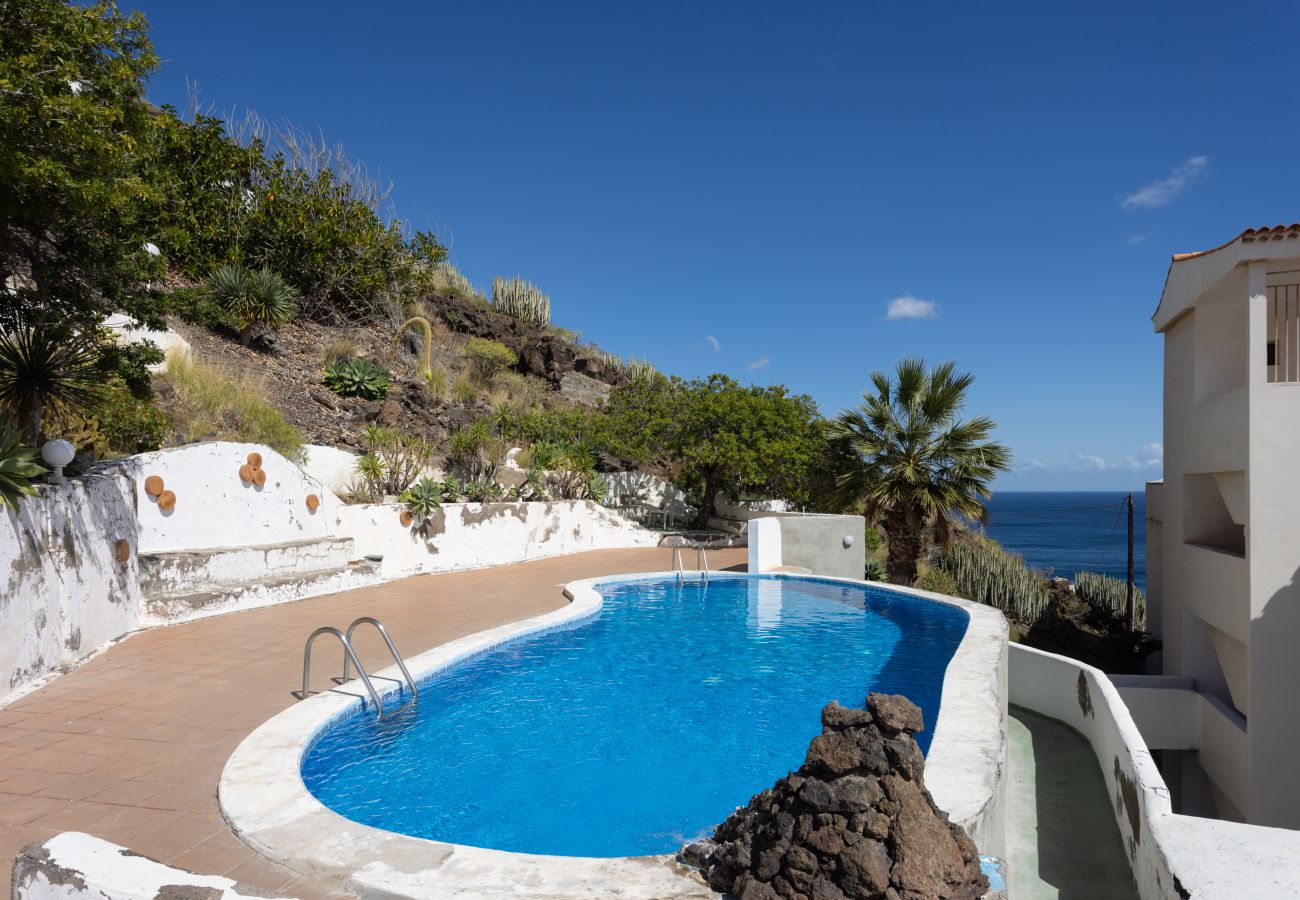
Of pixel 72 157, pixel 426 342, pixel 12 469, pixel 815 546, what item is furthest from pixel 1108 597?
pixel 72 157

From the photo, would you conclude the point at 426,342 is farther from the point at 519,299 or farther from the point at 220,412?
the point at 519,299

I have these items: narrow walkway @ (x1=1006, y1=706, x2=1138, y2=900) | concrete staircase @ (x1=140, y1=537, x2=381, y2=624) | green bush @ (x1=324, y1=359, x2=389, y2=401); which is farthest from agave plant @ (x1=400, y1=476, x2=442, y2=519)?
narrow walkway @ (x1=1006, y1=706, x2=1138, y2=900)

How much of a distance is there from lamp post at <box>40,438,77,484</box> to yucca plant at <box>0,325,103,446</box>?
0.57 metres

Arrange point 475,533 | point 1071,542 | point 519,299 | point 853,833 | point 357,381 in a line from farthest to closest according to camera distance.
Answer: point 1071,542 → point 519,299 → point 357,381 → point 475,533 → point 853,833

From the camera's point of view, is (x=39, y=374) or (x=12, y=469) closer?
(x=12, y=469)

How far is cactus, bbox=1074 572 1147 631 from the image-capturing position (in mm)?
19125

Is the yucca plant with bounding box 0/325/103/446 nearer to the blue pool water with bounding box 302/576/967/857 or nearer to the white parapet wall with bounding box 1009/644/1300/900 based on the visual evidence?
the blue pool water with bounding box 302/576/967/857

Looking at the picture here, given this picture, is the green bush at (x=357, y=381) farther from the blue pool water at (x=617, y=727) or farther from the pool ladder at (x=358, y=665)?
the pool ladder at (x=358, y=665)

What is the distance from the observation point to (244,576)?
33.3 feet

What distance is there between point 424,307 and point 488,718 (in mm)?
26544

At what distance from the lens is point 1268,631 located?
8.98 m

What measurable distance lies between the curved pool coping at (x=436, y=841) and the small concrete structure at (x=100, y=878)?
595 mm

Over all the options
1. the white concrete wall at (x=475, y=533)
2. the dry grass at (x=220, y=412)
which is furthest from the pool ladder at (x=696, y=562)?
the dry grass at (x=220, y=412)

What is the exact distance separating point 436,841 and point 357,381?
55.3 feet
